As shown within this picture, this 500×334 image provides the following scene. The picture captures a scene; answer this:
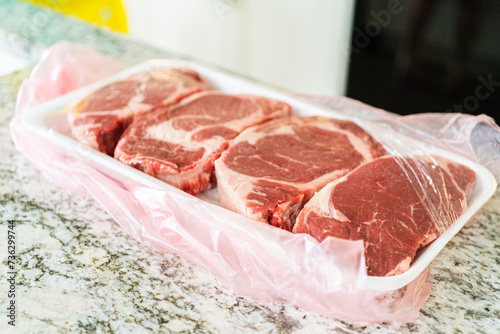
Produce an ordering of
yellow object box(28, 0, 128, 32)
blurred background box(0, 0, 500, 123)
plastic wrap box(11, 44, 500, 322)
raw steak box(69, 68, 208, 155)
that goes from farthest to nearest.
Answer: yellow object box(28, 0, 128, 32) < blurred background box(0, 0, 500, 123) < raw steak box(69, 68, 208, 155) < plastic wrap box(11, 44, 500, 322)

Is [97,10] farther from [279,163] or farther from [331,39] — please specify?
[279,163]

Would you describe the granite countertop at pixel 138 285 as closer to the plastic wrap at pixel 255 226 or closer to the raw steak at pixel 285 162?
the plastic wrap at pixel 255 226

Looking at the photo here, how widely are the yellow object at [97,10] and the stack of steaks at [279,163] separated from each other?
80.0 inches

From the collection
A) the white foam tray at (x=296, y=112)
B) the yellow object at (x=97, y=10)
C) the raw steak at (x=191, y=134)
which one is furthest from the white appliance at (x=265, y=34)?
the raw steak at (x=191, y=134)

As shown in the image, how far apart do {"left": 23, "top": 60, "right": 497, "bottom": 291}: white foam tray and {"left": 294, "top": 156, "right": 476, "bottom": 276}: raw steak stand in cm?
3

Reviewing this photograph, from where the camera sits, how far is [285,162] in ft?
4.15

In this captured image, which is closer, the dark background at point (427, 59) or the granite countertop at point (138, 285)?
the granite countertop at point (138, 285)

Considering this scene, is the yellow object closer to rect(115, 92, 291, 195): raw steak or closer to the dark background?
the dark background

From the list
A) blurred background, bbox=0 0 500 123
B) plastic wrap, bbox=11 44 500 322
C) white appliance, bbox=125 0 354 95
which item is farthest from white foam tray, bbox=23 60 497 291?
white appliance, bbox=125 0 354 95

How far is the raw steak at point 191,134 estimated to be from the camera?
50.1 inches

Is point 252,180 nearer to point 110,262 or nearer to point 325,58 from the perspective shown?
point 110,262

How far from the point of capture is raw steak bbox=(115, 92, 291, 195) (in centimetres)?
127

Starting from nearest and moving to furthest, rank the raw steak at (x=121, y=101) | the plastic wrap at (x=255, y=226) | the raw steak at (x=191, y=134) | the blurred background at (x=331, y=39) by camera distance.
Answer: the plastic wrap at (x=255, y=226), the raw steak at (x=191, y=134), the raw steak at (x=121, y=101), the blurred background at (x=331, y=39)

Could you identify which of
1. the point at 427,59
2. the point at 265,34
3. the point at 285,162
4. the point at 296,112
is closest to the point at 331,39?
the point at 265,34
